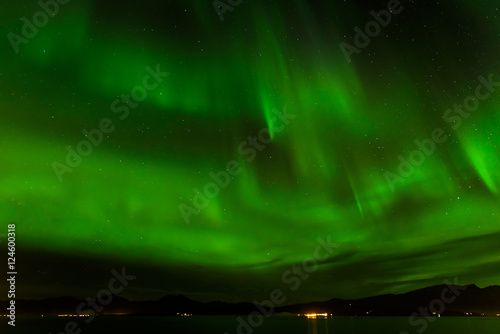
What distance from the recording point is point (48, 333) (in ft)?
413

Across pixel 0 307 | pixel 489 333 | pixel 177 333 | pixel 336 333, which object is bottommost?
pixel 489 333

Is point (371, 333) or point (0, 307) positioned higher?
point (0, 307)

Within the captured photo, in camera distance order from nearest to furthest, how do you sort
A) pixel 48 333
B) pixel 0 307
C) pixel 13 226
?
pixel 13 226 < pixel 48 333 < pixel 0 307

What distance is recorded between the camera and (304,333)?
137 meters

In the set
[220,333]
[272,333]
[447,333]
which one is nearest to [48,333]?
[220,333]

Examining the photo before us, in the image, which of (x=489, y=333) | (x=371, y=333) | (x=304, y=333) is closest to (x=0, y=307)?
(x=304, y=333)

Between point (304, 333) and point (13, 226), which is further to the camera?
point (304, 333)

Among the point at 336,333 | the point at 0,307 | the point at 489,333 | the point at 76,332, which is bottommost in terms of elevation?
the point at 489,333

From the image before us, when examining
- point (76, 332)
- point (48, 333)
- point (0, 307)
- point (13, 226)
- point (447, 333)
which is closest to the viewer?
point (13, 226)

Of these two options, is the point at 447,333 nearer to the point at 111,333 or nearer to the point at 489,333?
the point at 489,333

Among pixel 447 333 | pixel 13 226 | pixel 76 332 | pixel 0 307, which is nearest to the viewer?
pixel 13 226

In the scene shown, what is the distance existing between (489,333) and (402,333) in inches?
1246

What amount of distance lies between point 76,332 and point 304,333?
81.9m

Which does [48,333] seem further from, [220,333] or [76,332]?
[220,333]
